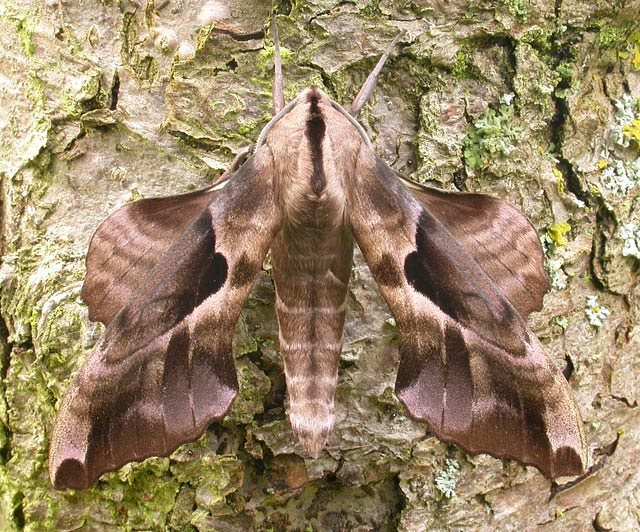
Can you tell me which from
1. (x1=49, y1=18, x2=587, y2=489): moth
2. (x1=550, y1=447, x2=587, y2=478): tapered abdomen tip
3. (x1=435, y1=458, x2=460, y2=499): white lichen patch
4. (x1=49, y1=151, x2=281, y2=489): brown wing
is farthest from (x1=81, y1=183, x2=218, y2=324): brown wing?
(x1=550, y1=447, x2=587, y2=478): tapered abdomen tip

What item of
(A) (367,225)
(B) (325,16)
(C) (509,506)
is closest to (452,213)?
(A) (367,225)

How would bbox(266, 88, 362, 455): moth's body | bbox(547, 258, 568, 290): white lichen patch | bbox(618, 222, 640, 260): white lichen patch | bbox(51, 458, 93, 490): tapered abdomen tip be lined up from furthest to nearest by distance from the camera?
bbox(618, 222, 640, 260): white lichen patch → bbox(547, 258, 568, 290): white lichen patch → bbox(266, 88, 362, 455): moth's body → bbox(51, 458, 93, 490): tapered abdomen tip

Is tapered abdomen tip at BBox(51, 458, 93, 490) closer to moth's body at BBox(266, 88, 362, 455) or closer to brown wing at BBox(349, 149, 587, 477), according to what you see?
moth's body at BBox(266, 88, 362, 455)

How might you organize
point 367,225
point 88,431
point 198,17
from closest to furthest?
point 88,431 → point 367,225 → point 198,17

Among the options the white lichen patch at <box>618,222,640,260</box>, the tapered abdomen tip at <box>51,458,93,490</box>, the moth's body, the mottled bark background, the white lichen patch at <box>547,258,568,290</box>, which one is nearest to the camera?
the tapered abdomen tip at <box>51,458,93,490</box>

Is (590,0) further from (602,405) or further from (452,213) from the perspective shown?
(602,405)

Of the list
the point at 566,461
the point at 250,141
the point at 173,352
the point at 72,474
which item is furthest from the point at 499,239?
the point at 72,474

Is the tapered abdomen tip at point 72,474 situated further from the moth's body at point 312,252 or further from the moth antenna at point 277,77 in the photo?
the moth antenna at point 277,77
